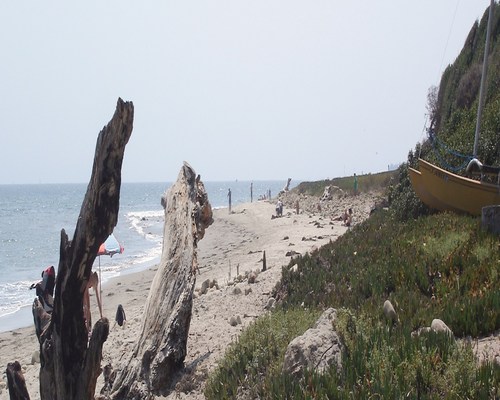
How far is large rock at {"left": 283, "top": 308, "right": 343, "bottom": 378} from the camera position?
5.26 meters

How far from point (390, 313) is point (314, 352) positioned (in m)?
1.82

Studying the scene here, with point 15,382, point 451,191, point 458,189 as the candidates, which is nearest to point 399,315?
point 15,382

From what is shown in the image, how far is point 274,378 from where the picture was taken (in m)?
5.28

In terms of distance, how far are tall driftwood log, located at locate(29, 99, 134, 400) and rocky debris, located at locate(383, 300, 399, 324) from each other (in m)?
3.76

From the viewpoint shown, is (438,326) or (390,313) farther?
(390,313)

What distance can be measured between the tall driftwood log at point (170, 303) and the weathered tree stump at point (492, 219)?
5.30 metres

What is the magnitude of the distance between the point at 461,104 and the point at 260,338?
2066 centimetres

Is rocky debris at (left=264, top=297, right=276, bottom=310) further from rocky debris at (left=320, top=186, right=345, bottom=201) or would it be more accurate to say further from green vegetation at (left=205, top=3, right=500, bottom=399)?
rocky debris at (left=320, top=186, right=345, bottom=201)

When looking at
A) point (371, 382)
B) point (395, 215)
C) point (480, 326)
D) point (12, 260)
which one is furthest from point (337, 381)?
point (12, 260)

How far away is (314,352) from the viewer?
5.39 metres

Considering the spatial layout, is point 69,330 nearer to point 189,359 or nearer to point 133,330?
point 189,359

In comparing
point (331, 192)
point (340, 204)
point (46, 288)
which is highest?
point (331, 192)

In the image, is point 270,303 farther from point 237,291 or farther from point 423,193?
point 423,193

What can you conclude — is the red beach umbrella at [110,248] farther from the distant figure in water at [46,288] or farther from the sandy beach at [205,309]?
the distant figure in water at [46,288]
